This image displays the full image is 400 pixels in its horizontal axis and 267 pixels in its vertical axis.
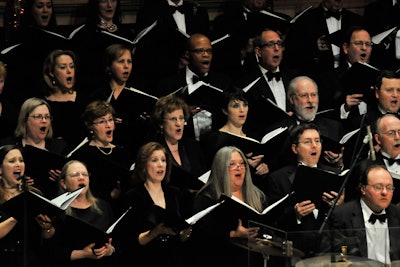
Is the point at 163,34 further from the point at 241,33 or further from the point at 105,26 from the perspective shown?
the point at 241,33

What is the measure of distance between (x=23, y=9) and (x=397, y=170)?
10.1ft

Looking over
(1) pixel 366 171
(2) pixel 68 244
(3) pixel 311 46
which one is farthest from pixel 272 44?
(2) pixel 68 244

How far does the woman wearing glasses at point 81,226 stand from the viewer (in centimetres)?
650

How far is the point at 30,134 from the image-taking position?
23.9ft

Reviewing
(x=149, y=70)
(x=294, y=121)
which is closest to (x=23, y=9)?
(x=149, y=70)

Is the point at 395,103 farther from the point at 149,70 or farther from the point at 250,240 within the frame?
the point at 250,240

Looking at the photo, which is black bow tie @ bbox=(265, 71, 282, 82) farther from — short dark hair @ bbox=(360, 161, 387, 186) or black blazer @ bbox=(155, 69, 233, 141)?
short dark hair @ bbox=(360, 161, 387, 186)

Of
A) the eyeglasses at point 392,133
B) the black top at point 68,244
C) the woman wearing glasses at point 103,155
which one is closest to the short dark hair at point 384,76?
the eyeglasses at point 392,133

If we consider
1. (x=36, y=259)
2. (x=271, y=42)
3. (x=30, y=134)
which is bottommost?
(x=36, y=259)

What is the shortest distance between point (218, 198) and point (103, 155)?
82 cm

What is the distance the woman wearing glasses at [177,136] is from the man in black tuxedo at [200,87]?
9.3 inches

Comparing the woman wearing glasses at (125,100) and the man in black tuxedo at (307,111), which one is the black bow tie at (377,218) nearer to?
the man in black tuxedo at (307,111)

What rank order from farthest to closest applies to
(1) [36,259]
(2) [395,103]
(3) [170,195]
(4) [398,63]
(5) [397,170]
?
(4) [398,63]
(2) [395,103]
(5) [397,170]
(3) [170,195]
(1) [36,259]

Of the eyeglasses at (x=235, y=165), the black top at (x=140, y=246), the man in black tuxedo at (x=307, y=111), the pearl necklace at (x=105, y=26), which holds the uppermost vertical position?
the pearl necklace at (x=105, y=26)
